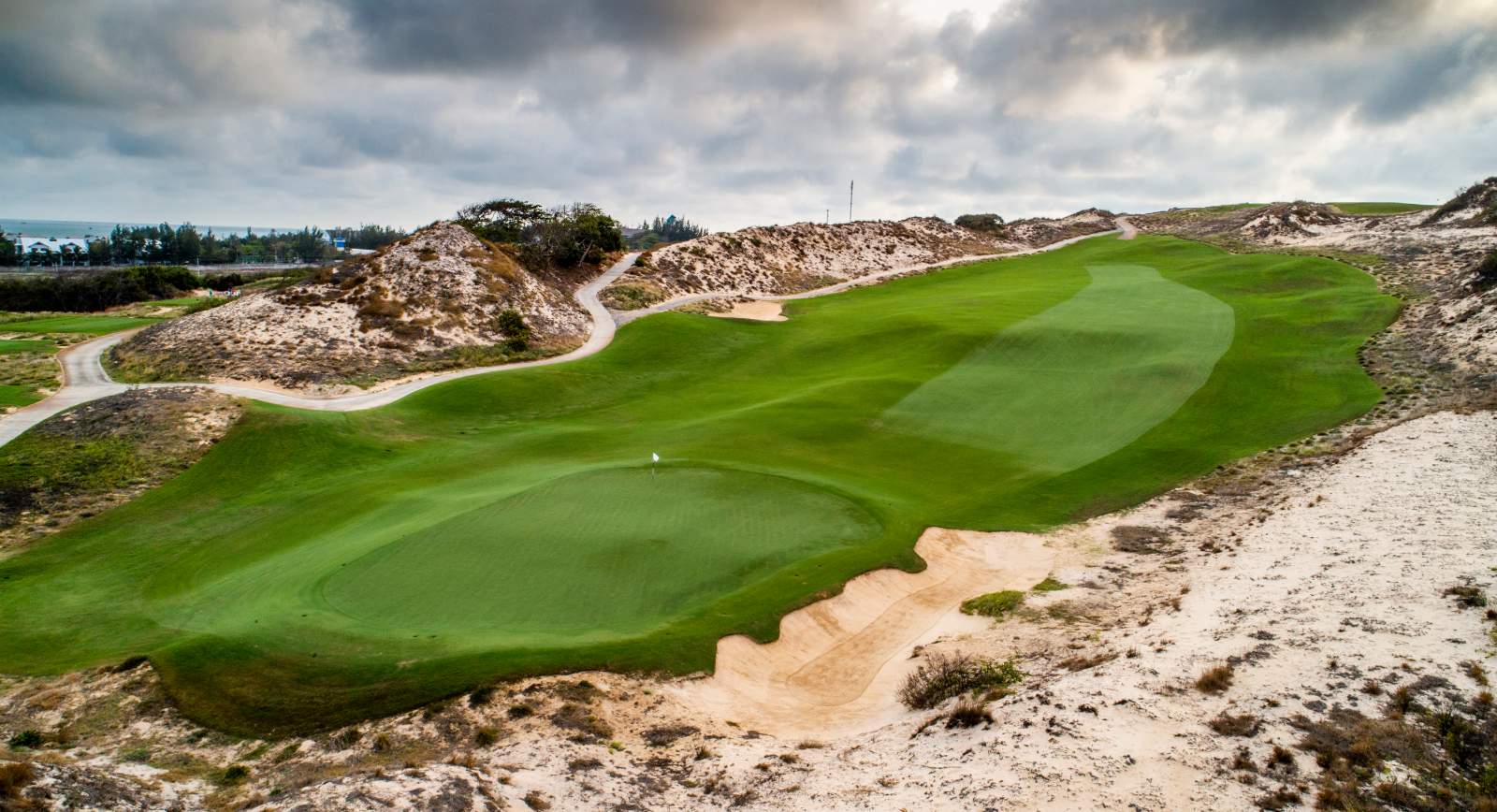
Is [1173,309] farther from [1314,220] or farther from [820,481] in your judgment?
[1314,220]

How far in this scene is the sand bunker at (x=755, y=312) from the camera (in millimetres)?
61259

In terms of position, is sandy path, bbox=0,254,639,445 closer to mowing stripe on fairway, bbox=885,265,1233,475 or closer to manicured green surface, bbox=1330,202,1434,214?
mowing stripe on fairway, bbox=885,265,1233,475

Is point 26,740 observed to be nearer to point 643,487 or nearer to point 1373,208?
point 643,487

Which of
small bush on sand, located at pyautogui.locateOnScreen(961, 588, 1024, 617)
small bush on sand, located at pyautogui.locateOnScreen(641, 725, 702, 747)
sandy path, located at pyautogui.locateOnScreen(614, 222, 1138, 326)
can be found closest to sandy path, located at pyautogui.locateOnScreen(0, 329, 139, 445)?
sandy path, located at pyautogui.locateOnScreen(614, 222, 1138, 326)

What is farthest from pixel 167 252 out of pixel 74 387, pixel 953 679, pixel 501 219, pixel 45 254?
pixel 953 679

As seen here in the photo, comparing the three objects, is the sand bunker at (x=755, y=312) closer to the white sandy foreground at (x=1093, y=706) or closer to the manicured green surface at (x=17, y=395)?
the manicured green surface at (x=17, y=395)

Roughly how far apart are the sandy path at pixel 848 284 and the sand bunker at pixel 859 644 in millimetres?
41694

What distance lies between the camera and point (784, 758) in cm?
→ 1244

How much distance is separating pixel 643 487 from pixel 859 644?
8.37m

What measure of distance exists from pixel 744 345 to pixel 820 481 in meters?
28.6

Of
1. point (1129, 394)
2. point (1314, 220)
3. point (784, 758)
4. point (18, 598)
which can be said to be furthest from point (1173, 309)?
point (18, 598)

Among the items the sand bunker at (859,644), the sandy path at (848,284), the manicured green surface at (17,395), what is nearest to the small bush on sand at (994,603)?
the sand bunker at (859,644)

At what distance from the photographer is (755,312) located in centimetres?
6400

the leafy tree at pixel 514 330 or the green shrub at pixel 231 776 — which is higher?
the leafy tree at pixel 514 330
